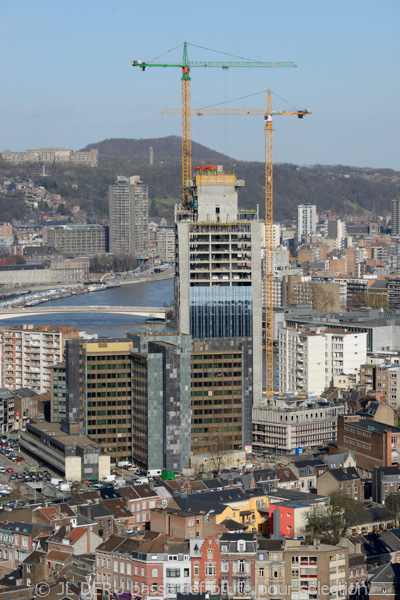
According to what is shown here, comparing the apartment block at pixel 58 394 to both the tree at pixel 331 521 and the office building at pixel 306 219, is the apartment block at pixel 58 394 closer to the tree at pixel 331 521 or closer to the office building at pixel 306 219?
the tree at pixel 331 521

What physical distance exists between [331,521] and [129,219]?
78.8m

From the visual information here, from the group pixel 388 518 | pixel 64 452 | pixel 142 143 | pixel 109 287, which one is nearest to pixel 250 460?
pixel 64 452

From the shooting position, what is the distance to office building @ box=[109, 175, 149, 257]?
324ft

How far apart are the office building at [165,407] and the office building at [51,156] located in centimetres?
11540

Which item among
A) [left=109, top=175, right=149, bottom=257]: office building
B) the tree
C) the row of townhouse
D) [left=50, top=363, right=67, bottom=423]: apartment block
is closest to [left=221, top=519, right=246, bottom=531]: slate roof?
the tree

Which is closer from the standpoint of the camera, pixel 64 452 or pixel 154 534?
pixel 154 534

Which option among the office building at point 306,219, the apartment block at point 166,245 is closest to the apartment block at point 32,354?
the apartment block at point 166,245

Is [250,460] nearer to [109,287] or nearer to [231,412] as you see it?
[231,412]

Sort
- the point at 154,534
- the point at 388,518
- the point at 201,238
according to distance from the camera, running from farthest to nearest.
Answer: the point at 201,238, the point at 388,518, the point at 154,534

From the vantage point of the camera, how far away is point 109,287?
79062 millimetres

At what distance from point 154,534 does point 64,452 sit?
293 inches

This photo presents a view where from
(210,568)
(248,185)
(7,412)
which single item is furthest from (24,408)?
(248,185)

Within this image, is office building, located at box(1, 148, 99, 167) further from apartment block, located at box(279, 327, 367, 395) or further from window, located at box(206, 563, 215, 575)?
window, located at box(206, 563, 215, 575)

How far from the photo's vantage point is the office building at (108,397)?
28.5 meters
